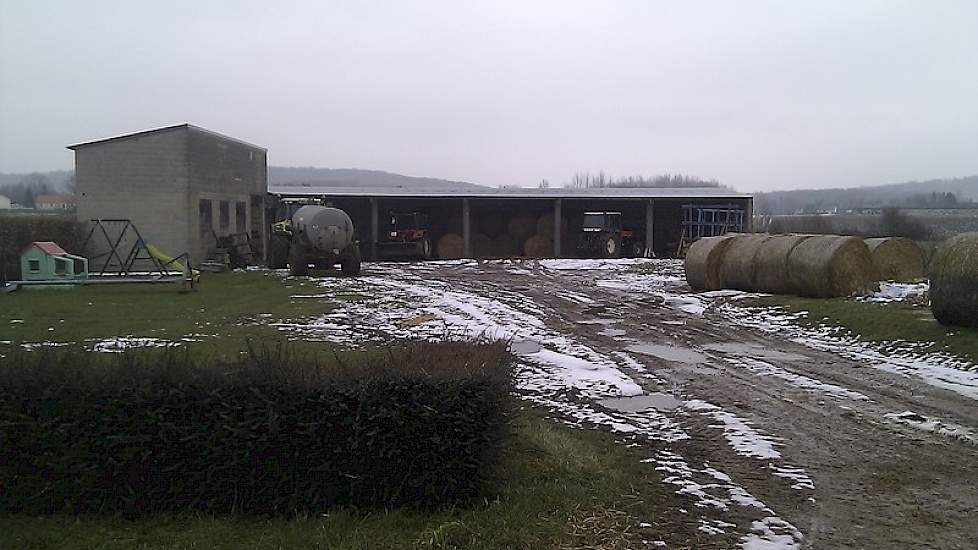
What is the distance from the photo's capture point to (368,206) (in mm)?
41125

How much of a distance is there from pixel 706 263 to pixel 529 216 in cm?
2194

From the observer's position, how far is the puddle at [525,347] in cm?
1195

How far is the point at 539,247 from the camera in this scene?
135ft

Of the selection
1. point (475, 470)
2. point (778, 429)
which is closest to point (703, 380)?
point (778, 429)

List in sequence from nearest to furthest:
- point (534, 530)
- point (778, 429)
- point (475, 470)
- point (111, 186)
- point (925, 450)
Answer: point (534, 530) < point (475, 470) < point (925, 450) < point (778, 429) < point (111, 186)

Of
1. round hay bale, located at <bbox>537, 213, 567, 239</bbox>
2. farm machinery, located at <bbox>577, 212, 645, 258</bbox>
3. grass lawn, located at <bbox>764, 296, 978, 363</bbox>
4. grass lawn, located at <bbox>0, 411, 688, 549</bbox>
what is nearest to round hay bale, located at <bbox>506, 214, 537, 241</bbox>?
round hay bale, located at <bbox>537, 213, 567, 239</bbox>

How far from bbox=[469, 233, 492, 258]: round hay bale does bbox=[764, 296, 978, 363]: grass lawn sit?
2534 centimetres

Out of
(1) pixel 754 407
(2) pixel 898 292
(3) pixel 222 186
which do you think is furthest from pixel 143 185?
(1) pixel 754 407

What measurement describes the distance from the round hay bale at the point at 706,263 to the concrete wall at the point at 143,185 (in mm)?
16225

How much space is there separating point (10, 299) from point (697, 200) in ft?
103

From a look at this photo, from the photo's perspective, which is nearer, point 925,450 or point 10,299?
point 925,450

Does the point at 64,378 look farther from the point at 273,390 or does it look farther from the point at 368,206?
the point at 368,206

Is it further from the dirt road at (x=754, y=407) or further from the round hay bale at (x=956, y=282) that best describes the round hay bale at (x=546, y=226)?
the round hay bale at (x=956, y=282)

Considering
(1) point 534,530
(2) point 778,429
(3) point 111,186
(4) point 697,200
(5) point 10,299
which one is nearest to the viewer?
(1) point 534,530
